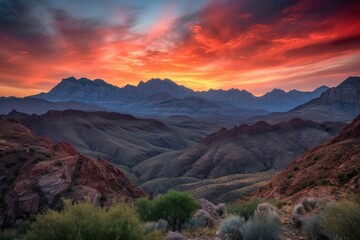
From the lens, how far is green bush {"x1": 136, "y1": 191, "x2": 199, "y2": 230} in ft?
70.6

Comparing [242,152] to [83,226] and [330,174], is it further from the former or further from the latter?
[83,226]

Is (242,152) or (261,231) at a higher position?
(261,231)

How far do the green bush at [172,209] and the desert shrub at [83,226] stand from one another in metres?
13.2

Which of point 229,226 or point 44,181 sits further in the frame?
point 44,181

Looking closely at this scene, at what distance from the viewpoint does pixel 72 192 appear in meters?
32.8

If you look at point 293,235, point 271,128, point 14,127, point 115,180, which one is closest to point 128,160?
point 271,128

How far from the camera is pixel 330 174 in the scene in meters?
31.2

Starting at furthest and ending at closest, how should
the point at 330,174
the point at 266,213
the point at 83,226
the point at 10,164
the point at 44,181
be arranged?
the point at 10,164, the point at 44,181, the point at 330,174, the point at 266,213, the point at 83,226

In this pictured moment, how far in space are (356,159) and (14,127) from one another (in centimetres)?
5150

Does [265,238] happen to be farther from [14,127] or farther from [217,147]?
[217,147]

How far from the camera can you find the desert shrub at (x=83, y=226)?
25.6ft

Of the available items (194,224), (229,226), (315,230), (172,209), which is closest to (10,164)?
(172,209)

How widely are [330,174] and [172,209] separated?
1752 centimetres

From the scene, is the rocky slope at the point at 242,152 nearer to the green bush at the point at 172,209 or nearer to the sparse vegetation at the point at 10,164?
the sparse vegetation at the point at 10,164
